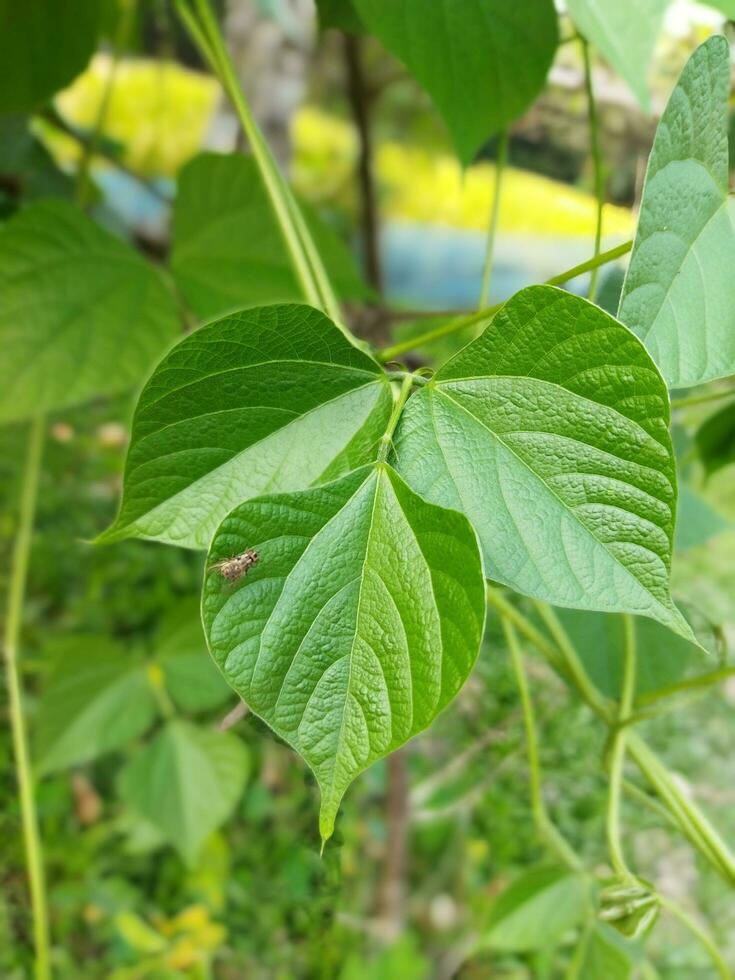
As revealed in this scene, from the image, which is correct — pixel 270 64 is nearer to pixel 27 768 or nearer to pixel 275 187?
pixel 275 187

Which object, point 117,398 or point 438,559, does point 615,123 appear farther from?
point 438,559

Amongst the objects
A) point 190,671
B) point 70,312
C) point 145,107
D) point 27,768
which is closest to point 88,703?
point 190,671

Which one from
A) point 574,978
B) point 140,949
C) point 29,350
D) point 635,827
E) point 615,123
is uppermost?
point 615,123

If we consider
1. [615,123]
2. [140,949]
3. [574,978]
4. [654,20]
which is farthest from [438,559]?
[615,123]

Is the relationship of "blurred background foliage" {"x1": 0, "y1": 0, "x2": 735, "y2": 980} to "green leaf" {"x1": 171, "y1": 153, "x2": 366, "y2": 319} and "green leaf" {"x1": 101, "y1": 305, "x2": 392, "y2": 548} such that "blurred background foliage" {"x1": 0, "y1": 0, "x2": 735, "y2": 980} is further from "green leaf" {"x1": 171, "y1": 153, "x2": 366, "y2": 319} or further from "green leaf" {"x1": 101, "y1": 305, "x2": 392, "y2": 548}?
"green leaf" {"x1": 101, "y1": 305, "x2": 392, "y2": 548}

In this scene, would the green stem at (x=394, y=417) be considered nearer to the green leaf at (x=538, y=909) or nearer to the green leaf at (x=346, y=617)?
the green leaf at (x=346, y=617)

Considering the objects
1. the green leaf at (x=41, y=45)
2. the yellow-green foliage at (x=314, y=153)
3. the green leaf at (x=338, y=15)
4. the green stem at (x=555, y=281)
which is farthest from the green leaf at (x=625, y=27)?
the yellow-green foliage at (x=314, y=153)
